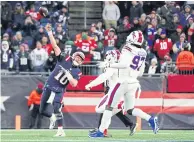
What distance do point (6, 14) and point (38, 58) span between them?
11.4 feet

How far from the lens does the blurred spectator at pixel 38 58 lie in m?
22.5

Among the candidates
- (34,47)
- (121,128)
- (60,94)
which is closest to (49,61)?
(34,47)

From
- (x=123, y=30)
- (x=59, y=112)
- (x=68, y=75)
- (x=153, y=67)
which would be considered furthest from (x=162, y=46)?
(x=59, y=112)

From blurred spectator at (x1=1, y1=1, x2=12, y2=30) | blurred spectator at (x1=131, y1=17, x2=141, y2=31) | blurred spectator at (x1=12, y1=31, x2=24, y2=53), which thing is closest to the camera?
blurred spectator at (x1=12, y1=31, x2=24, y2=53)

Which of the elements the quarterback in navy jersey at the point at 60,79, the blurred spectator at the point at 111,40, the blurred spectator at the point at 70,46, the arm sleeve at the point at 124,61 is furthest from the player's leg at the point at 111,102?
the blurred spectator at the point at 111,40

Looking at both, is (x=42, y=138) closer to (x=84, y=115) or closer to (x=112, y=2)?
(x=84, y=115)

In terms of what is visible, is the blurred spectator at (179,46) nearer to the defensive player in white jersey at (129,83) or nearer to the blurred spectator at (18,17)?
the blurred spectator at (18,17)

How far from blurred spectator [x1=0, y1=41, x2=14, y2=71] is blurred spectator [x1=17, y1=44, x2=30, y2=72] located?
0.23 meters

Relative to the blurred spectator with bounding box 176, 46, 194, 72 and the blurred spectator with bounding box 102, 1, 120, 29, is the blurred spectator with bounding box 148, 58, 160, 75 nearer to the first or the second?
the blurred spectator with bounding box 176, 46, 194, 72

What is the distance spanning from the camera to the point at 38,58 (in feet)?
74.1

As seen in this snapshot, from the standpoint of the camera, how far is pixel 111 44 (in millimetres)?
23500

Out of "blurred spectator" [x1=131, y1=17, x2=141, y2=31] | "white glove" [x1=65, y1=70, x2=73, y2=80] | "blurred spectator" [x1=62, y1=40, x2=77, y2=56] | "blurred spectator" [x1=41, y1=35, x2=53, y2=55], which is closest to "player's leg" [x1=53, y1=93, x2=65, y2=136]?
"white glove" [x1=65, y1=70, x2=73, y2=80]

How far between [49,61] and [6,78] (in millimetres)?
1748

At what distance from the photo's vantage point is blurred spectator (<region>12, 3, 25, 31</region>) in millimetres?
25016
